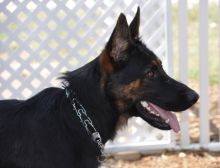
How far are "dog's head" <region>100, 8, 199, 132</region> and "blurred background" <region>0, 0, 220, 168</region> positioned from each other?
5.57ft

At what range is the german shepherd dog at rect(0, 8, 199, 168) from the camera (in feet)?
12.5

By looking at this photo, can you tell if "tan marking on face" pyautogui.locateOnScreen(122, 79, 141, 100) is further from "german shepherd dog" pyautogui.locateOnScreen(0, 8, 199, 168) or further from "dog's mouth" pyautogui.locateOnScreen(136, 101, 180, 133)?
"dog's mouth" pyautogui.locateOnScreen(136, 101, 180, 133)

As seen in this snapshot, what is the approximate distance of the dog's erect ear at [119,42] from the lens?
3785 millimetres

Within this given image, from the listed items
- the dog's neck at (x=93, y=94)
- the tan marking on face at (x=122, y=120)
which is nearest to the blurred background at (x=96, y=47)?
the tan marking on face at (x=122, y=120)

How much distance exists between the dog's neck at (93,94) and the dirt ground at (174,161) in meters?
1.71

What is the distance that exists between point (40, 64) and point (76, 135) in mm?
1997

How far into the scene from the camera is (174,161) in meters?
5.76

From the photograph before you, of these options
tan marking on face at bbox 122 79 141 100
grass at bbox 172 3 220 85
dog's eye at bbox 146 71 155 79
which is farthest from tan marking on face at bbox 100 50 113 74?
grass at bbox 172 3 220 85

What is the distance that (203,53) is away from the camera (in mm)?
5902

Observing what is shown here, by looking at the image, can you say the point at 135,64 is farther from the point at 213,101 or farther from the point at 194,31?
the point at 194,31

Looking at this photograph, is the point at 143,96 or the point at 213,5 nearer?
the point at 143,96

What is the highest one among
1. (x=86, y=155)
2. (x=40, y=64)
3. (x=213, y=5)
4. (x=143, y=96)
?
(x=213, y=5)

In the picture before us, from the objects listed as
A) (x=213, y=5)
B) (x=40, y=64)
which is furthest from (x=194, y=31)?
(x=40, y=64)

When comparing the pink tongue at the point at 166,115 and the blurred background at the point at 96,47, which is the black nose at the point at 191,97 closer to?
the pink tongue at the point at 166,115
